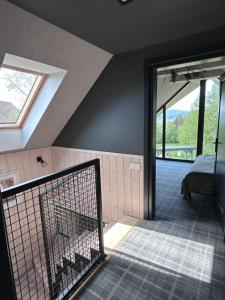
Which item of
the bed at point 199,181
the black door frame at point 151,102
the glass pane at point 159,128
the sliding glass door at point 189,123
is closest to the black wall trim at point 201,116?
the sliding glass door at point 189,123

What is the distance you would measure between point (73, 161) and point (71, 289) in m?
2.15

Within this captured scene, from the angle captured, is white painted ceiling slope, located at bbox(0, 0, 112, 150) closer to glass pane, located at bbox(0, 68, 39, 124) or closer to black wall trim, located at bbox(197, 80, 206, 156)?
glass pane, located at bbox(0, 68, 39, 124)

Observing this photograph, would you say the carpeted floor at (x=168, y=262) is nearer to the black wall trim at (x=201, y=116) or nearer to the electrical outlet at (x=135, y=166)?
the electrical outlet at (x=135, y=166)

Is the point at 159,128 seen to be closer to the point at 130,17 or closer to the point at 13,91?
the point at 13,91

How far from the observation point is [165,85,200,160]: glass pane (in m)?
5.39

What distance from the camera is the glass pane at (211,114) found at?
16.2ft

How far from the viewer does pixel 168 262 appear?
1915 millimetres

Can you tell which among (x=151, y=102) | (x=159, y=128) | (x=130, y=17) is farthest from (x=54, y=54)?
(x=159, y=128)

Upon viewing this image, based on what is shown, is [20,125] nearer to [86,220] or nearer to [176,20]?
[86,220]

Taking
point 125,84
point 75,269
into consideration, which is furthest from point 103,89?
point 75,269

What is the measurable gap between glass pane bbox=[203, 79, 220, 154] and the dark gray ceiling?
3.49m

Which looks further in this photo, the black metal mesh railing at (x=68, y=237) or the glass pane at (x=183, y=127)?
the glass pane at (x=183, y=127)

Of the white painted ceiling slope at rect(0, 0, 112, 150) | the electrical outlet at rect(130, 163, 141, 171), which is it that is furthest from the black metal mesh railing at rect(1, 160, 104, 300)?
the white painted ceiling slope at rect(0, 0, 112, 150)

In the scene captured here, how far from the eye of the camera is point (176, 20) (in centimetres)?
173
